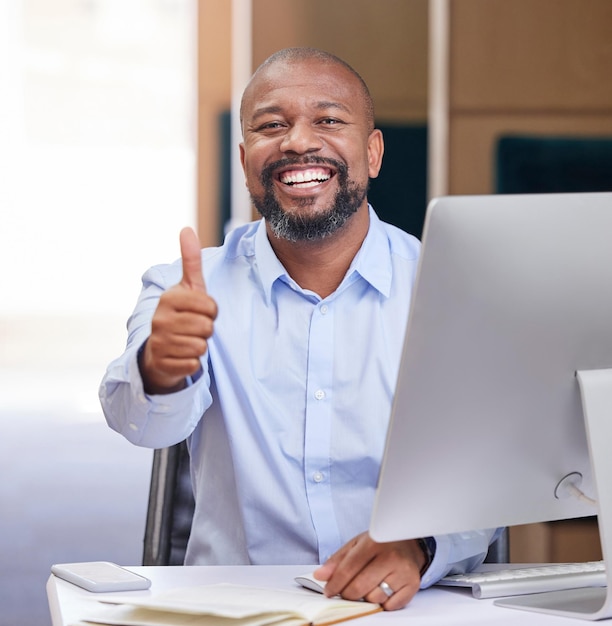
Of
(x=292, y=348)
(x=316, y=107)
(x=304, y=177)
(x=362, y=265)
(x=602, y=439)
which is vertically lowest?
(x=602, y=439)

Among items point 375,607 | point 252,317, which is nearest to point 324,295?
point 252,317

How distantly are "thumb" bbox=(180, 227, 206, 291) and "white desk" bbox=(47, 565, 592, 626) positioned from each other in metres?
0.37

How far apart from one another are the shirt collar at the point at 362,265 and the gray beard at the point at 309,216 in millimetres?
38

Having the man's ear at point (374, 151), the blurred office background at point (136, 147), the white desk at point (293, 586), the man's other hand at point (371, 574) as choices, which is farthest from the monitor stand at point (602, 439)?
the blurred office background at point (136, 147)

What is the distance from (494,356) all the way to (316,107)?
0.88 meters

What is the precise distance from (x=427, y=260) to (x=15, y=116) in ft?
18.0

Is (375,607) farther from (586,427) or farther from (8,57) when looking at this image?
(8,57)

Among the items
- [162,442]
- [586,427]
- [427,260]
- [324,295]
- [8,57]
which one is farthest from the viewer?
[8,57]

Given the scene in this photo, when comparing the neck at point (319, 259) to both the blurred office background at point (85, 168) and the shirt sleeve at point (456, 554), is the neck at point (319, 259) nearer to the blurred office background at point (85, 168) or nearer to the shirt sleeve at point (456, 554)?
the shirt sleeve at point (456, 554)

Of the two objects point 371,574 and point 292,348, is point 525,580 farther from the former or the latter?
point 292,348

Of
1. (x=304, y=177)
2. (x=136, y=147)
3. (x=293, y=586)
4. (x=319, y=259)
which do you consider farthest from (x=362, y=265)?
(x=136, y=147)

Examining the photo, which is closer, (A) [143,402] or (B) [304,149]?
(A) [143,402]

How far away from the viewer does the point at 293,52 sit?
1867 millimetres

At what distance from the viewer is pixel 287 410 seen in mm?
1672
